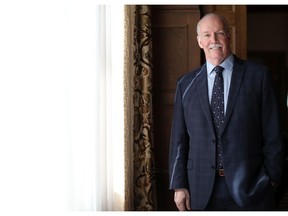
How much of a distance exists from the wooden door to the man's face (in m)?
0.56

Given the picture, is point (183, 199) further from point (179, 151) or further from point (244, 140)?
point (244, 140)

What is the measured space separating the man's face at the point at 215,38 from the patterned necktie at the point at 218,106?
5cm

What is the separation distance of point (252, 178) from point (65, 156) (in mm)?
749

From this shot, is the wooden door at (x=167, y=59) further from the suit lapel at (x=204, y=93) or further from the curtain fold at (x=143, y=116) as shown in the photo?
the suit lapel at (x=204, y=93)

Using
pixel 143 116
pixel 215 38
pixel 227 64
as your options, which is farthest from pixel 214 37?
pixel 143 116

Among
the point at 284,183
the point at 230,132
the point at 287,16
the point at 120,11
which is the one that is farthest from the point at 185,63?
the point at 287,16

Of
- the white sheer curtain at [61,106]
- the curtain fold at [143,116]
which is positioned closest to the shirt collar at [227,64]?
the white sheer curtain at [61,106]

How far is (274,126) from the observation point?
1.57 m

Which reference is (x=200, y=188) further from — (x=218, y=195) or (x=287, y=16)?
(x=287, y=16)

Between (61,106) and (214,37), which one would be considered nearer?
(61,106)

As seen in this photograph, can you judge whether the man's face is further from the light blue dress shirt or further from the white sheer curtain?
the white sheer curtain

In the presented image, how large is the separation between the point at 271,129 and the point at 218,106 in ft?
0.71

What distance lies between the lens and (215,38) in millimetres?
1638

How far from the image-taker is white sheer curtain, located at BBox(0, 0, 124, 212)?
944 millimetres
